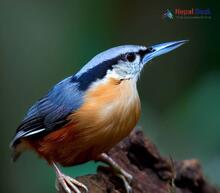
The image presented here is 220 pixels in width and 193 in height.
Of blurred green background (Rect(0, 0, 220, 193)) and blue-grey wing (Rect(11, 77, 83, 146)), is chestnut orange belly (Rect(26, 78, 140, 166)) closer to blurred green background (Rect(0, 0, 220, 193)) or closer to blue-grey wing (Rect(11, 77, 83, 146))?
blue-grey wing (Rect(11, 77, 83, 146))

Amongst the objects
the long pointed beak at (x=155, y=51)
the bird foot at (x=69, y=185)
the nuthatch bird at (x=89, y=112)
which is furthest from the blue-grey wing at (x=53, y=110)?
the long pointed beak at (x=155, y=51)

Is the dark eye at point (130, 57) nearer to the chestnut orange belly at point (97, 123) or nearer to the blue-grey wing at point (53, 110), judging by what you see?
the chestnut orange belly at point (97, 123)

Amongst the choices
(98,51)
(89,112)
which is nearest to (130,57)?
(89,112)

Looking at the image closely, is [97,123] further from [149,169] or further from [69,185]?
[149,169]

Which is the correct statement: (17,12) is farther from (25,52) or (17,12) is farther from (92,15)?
(92,15)

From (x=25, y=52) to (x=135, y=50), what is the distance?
2.91m

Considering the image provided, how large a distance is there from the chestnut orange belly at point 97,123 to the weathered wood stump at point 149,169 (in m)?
0.38

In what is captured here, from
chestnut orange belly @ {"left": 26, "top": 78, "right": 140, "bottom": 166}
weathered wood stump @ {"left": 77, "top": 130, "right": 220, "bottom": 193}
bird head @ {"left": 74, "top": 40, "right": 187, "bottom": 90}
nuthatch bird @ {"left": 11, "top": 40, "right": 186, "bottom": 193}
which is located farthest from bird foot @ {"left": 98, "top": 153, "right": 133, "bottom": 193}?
bird head @ {"left": 74, "top": 40, "right": 187, "bottom": 90}

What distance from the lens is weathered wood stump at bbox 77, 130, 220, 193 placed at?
165 inches

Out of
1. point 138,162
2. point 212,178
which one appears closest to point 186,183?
point 138,162

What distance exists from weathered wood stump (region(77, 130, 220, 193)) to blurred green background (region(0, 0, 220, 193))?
918 millimetres

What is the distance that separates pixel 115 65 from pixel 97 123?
0.41 metres

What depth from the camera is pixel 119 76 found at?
3.82 metres

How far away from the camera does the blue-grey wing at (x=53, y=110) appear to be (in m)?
3.76
